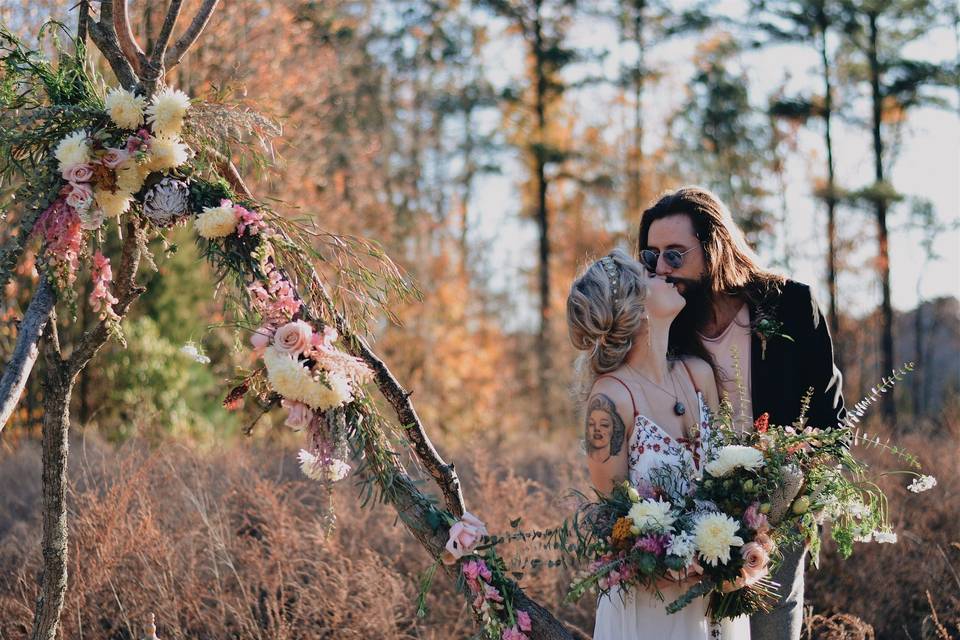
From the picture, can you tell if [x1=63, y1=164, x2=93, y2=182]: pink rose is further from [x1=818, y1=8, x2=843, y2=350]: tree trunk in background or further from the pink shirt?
[x1=818, y1=8, x2=843, y2=350]: tree trunk in background

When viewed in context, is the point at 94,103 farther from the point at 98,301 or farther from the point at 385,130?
the point at 385,130

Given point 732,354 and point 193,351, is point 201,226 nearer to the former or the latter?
point 193,351

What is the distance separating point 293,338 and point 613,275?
106 cm

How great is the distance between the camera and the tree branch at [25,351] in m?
3.09

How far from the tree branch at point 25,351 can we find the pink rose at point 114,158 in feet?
1.69

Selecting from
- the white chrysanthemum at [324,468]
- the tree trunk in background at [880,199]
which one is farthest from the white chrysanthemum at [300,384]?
the tree trunk in background at [880,199]

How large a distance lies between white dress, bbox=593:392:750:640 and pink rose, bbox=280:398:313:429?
1.03m

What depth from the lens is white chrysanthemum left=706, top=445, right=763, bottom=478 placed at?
289 cm

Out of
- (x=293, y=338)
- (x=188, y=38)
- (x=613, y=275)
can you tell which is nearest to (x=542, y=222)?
(x=188, y=38)

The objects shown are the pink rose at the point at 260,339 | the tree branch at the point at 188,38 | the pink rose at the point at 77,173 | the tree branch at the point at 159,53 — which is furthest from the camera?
the tree branch at the point at 188,38

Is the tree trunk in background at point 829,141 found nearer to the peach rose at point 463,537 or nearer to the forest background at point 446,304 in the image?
the forest background at point 446,304

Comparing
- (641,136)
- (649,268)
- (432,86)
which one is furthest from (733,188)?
(649,268)

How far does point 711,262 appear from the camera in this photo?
375cm

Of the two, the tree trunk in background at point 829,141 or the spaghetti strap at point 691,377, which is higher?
the tree trunk in background at point 829,141
